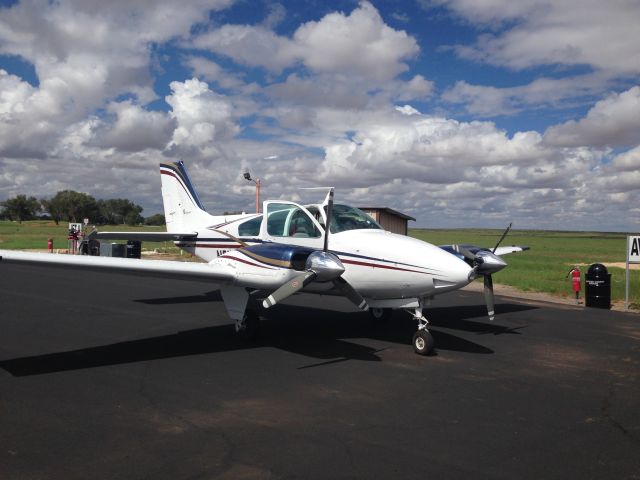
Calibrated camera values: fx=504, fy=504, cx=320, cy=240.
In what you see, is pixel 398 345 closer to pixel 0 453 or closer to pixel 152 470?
pixel 152 470

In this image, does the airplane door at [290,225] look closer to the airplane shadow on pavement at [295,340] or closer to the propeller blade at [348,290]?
the propeller blade at [348,290]

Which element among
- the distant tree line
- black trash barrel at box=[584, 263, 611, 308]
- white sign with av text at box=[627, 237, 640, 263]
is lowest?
black trash barrel at box=[584, 263, 611, 308]

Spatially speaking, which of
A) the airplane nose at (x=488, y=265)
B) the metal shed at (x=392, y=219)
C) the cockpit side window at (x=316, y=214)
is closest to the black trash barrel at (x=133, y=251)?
the metal shed at (x=392, y=219)

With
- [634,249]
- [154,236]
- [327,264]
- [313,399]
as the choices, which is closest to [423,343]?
[327,264]

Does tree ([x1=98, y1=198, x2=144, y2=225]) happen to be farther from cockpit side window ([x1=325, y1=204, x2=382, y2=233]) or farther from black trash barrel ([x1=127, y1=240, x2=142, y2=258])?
cockpit side window ([x1=325, y1=204, x2=382, y2=233])

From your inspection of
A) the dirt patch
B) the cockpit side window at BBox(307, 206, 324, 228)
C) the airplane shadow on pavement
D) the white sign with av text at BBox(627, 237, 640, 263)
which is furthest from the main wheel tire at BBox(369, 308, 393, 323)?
the white sign with av text at BBox(627, 237, 640, 263)

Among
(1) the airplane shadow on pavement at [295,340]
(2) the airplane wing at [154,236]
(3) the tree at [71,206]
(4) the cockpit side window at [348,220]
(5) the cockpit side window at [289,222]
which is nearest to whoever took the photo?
(1) the airplane shadow on pavement at [295,340]

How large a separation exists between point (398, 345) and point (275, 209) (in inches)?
154

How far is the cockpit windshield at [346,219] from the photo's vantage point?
34.2ft

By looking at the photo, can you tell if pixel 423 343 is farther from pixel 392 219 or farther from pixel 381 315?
pixel 392 219

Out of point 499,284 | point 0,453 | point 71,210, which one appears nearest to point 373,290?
point 0,453

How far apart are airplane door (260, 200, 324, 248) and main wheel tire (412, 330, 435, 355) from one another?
2663mm

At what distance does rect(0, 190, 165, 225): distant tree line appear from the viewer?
13800 cm

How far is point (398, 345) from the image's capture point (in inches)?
398
